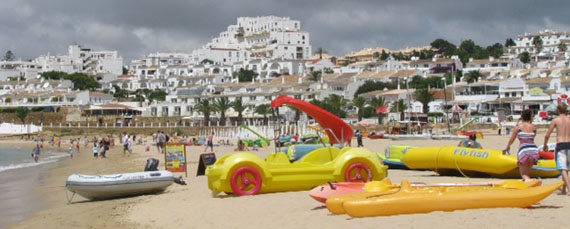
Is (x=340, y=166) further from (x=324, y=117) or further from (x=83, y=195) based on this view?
(x=83, y=195)

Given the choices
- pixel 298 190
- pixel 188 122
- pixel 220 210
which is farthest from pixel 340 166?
pixel 188 122

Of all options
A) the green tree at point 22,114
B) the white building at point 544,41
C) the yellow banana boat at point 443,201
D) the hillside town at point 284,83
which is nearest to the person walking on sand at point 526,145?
the yellow banana boat at point 443,201

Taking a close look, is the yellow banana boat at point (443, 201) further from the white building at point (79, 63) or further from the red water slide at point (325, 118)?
the white building at point (79, 63)

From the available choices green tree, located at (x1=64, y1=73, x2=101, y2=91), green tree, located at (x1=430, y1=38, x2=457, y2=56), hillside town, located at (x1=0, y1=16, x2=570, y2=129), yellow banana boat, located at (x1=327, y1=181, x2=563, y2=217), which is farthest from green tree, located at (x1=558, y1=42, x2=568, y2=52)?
yellow banana boat, located at (x1=327, y1=181, x2=563, y2=217)

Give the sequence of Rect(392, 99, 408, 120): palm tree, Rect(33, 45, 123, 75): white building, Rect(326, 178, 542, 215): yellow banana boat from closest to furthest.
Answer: Rect(326, 178, 542, 215): yellow banana boat < Rect(392, 99, 408, 120): palm tree < Rect(33, 45, 123, 75): white building

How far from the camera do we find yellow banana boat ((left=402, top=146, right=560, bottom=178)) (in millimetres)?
13375

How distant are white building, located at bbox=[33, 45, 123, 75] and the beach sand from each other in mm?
126862

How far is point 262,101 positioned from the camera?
275ft

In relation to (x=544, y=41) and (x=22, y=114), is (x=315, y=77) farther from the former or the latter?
(x=544, y=41)

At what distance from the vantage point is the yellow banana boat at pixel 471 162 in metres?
13.4

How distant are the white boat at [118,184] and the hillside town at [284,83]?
1423 inches

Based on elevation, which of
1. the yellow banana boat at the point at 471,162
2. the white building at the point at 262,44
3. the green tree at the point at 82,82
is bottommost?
the yellow banana boat at the point at 471,162

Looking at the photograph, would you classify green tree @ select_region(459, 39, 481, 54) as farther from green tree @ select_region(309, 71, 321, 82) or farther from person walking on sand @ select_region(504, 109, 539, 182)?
person walking on sand @ select_region(504, 109, 539, 182)

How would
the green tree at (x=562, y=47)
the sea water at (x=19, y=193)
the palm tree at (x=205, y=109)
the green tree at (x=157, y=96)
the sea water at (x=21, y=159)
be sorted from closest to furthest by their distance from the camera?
the sea water at (x=19, y=193), the sea water at (x=21, y=159), the palm tree at (x=205, y=109), the green tree at (x=157, y=96), the green tree at (x=562, y=47)
